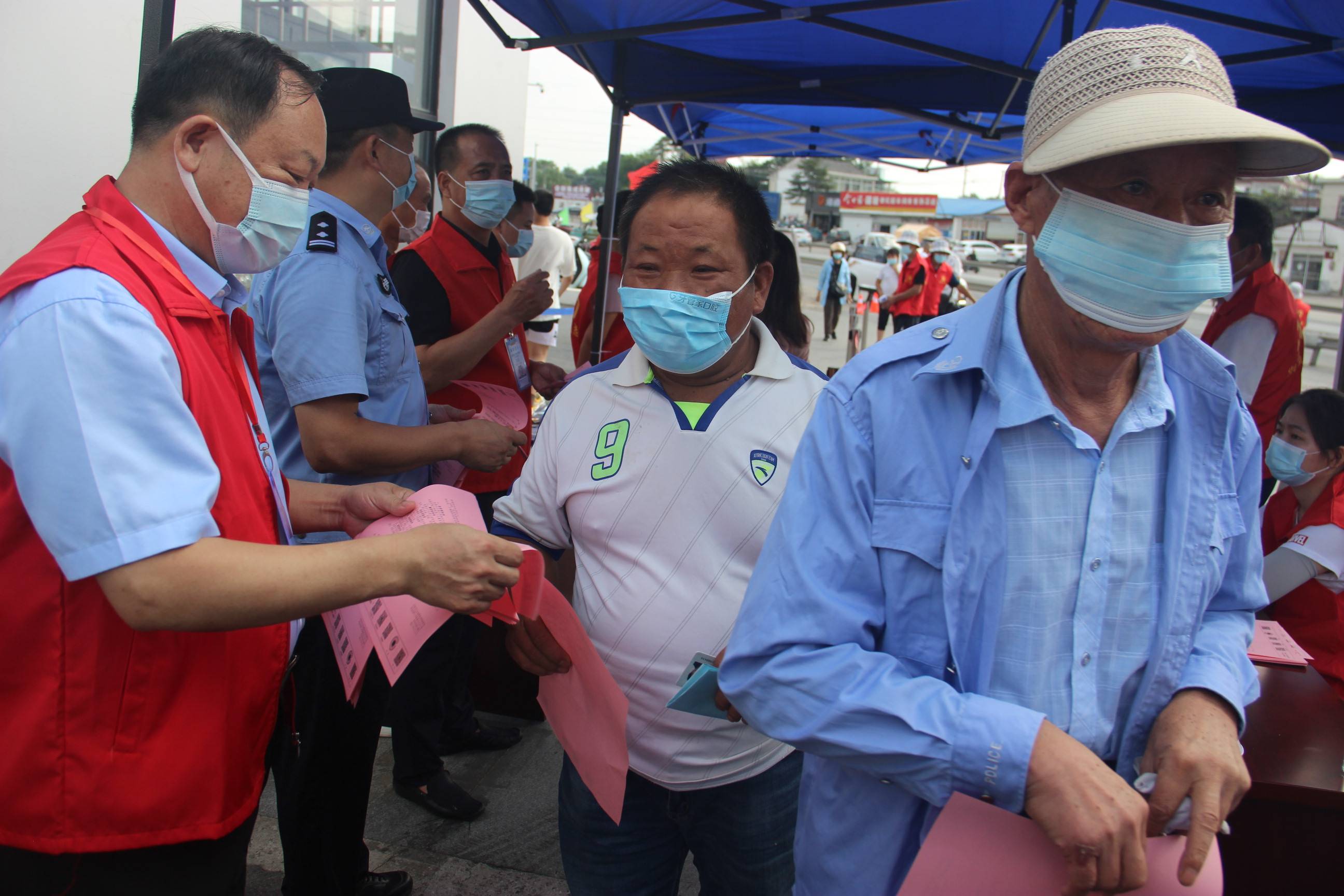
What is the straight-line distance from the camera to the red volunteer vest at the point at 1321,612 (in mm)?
2701

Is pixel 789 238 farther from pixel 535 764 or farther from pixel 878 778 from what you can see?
pixel 878 778

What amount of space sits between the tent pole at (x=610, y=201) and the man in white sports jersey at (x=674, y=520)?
9.56ft

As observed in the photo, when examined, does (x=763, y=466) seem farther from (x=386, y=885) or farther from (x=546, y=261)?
(x=546, y=261)

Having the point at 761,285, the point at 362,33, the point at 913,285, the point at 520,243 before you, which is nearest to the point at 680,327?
the point at 761,285

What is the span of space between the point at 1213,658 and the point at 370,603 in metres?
1.34

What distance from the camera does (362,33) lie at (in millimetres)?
5301

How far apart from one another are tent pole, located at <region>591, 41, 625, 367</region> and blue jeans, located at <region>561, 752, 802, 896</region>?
322 cm

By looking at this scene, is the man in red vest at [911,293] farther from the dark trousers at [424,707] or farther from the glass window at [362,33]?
the dark trousers at [424,707]

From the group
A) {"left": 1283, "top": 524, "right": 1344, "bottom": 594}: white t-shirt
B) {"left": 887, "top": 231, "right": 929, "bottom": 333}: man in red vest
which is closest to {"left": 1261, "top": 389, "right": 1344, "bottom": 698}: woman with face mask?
{"left": 1283, "top": 524, "right": 1344, "bottom": 594}: white t-shirt

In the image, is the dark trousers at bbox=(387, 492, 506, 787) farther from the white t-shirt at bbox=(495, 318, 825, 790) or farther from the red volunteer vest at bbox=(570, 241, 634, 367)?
the red volunteer vest at bbox=(570, 241, 634, 367)

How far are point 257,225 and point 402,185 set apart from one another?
122cm

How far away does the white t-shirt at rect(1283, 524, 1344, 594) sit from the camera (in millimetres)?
2758

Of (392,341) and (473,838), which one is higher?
(392,341)

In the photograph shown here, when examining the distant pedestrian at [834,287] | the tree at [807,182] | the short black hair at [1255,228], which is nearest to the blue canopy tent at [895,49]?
the short black hair at [1255,228]
